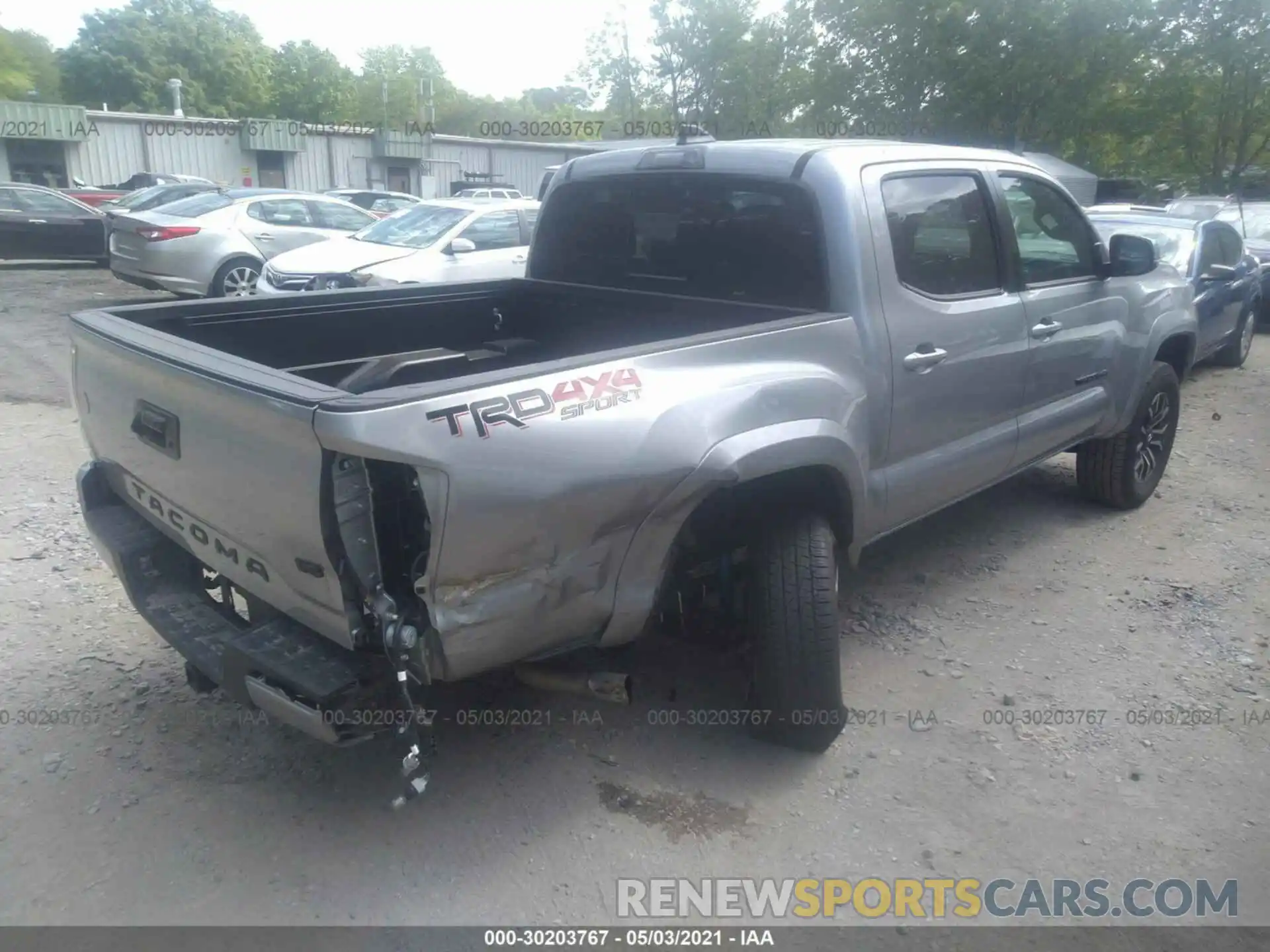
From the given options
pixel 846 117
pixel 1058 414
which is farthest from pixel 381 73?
pixel 1058 414

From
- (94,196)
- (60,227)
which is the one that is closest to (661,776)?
(60,227)

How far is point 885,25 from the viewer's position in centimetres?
2281

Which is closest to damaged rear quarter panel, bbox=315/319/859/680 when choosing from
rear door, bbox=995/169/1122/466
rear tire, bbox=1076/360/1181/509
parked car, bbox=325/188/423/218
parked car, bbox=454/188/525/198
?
rear door, bbox=995/169/1122/466

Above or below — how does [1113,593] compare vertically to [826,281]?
below

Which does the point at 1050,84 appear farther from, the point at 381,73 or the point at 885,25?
the point at 381,73

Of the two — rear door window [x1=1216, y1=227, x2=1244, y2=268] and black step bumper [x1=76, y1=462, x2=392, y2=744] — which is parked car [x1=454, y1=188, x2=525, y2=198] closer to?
rear door window [x1=1216, y1=227, x2=1244, y2=268]

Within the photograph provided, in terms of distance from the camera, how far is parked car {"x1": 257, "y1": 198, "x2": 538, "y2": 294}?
952 centimetres

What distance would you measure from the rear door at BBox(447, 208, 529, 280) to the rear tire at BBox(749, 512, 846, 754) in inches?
282

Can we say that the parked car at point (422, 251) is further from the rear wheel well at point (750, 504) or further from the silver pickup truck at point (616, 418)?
the rear wheel well at point (750, 504)

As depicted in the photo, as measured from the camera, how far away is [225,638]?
2820 mm

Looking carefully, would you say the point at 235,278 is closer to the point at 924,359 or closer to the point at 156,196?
the point at 156,196

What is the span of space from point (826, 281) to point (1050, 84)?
22.5 metres

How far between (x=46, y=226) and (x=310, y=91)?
43436mm

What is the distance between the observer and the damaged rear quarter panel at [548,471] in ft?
7.36
